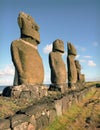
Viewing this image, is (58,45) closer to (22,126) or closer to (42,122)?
(42,122)

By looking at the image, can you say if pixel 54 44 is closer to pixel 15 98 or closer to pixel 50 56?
pixel 50 56

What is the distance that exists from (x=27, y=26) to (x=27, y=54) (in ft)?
4.78

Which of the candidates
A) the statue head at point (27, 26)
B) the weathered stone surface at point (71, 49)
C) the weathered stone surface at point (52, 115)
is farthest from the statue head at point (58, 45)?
the weathered stone surface at point (52, 115)

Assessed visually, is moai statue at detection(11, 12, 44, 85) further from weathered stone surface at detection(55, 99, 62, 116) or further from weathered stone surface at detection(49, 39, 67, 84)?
weathered stone surface at detection(49, 39, 67, 84)

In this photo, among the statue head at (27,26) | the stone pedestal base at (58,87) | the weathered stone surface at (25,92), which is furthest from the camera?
the stone pedestal base at (58,87)

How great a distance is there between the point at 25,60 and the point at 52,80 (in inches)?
229

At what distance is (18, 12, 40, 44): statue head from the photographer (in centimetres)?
1065

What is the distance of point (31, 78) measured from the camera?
33.2ft

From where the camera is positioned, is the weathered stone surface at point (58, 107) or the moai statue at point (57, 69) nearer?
the weathered stone surface at point (58, 107)

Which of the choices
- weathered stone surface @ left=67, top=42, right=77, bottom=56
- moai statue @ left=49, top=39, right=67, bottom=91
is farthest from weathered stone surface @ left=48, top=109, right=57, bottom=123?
weathered stone surface @ left=67, top=42, right=77, bottom=56

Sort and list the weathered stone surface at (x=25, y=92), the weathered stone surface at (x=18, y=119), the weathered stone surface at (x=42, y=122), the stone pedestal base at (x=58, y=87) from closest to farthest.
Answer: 1. the weathered stone surface at (x=18, y=119)
2. the weathered stone surface at (x=42, y=122)
3. the weathered stone surface at (x=25, y=92)
4. the stone pedestal base at (x=58, y=87)

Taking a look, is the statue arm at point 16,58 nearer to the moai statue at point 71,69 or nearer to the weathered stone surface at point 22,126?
the weathered stone surface at point 22,126

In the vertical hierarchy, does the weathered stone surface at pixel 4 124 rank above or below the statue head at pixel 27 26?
below

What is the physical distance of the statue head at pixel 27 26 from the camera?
1065cm
